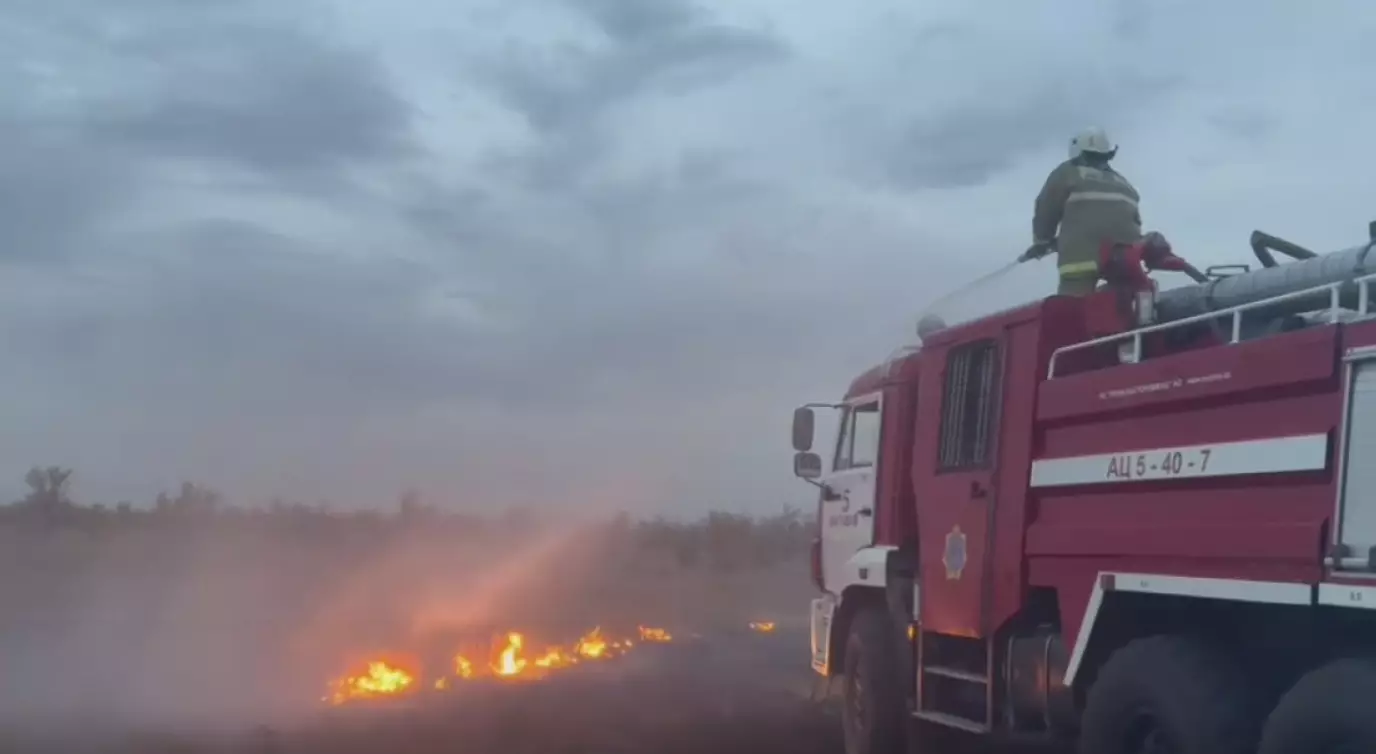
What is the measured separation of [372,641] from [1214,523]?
64.3 feet

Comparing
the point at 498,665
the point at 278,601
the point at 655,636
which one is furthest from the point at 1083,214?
the point at 278,601

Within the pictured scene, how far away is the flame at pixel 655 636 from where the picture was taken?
2573cm

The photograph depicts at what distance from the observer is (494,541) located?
48.7 meters

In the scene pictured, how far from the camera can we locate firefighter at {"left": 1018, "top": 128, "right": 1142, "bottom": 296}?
32.0ft

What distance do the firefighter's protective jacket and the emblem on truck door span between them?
1.81 metres

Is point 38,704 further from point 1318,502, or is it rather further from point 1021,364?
point 1318,502

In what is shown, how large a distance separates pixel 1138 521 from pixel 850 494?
454cm

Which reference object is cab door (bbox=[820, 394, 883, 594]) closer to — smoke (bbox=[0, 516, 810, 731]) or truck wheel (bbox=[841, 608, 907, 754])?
truck wheel (bbox=[841, 608, 907, 754])

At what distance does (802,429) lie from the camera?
12.7 meters

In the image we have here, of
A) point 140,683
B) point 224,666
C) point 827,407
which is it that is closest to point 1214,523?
point 827,407

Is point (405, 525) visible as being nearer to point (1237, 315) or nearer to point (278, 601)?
point (278, 601)

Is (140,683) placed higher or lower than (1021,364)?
lower

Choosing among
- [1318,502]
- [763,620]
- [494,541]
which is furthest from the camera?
[494,541]

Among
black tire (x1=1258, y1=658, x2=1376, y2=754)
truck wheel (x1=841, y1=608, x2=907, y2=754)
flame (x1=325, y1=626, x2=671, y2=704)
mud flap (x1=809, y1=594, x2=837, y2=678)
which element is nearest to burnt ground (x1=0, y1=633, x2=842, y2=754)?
mud flap (x1=809, y1=594, x2=837, y2=678)
